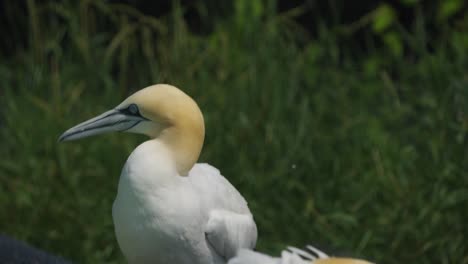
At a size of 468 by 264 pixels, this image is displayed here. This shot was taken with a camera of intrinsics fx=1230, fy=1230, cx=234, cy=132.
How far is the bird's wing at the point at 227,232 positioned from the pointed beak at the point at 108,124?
441 millimetres

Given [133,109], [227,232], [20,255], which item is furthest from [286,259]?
[20,255]

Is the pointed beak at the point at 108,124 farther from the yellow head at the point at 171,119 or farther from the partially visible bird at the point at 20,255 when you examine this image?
the partially visible bird at the point at 20,255

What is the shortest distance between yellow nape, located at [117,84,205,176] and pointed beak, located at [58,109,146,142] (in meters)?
0.06

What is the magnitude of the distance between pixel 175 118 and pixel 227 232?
47 cm

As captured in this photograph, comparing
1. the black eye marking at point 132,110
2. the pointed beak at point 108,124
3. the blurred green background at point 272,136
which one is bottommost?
the blurred green background at point 272,136

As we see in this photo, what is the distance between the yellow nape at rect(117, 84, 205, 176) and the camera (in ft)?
14.1

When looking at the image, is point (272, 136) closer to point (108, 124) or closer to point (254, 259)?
point (108, 124)

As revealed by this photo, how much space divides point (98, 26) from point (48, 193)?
2.22m

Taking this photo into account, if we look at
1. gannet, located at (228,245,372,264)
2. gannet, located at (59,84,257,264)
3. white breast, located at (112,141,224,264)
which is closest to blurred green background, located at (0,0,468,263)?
gannet, located at (59,84,257,264)

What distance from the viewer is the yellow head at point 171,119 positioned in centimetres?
431

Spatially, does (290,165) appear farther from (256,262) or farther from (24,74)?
(256,262)

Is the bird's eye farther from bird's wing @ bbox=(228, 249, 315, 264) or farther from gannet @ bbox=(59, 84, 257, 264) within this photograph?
bird's wing @ bbox=(228, 249, 315, 264)

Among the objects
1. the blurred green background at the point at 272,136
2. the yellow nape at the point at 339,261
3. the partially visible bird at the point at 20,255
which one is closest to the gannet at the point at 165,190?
the partially visible bird at the point at 20,255

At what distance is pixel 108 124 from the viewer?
4.41m
